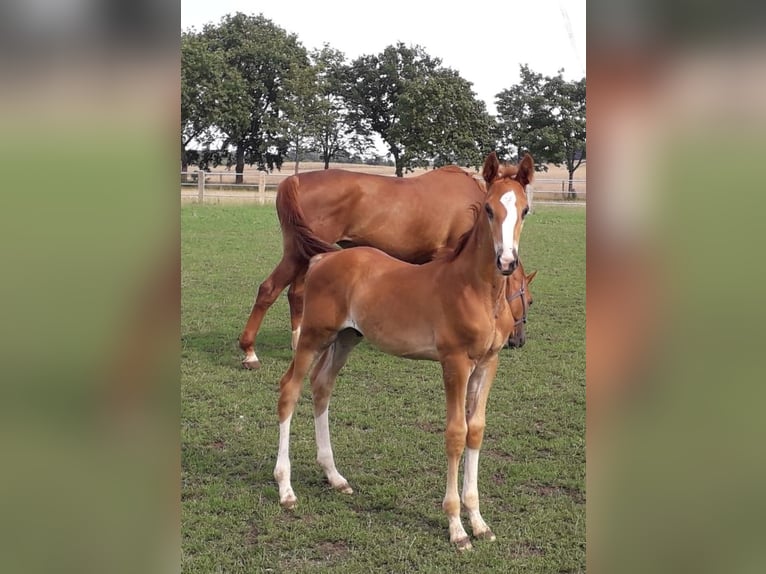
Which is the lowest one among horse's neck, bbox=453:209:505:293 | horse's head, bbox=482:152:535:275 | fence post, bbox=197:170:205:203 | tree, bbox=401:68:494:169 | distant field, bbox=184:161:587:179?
horse's neck, bbox=453:209:505:293

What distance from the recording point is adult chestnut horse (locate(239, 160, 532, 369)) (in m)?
6.51

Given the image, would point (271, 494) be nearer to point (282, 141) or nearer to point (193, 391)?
point (193, 391)

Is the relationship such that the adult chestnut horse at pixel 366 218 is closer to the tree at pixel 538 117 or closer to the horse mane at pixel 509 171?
the horse mane at pixel 509 171

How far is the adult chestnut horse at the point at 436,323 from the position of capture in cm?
329

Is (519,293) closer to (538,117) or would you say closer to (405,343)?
(405,343)

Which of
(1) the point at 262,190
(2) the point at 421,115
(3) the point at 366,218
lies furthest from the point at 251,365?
(2) the point at 421,115

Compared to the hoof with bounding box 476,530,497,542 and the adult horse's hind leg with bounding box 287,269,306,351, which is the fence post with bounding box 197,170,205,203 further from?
the hoof with bounding box 476,530,497,542

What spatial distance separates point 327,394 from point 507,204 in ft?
5.77

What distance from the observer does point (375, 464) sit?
170 inches

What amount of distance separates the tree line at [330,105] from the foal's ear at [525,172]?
27388mm

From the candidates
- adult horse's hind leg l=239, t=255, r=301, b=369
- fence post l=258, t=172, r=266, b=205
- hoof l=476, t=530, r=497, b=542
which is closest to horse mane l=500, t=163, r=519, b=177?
hoof l=476, t=530, r=497, b=542

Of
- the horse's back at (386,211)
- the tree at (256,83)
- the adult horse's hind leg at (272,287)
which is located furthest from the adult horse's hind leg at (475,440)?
the tree at (256,83)

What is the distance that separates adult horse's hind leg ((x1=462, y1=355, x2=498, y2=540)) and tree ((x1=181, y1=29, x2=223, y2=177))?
103 feet

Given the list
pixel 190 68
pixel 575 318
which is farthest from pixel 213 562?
pixel 190 68
